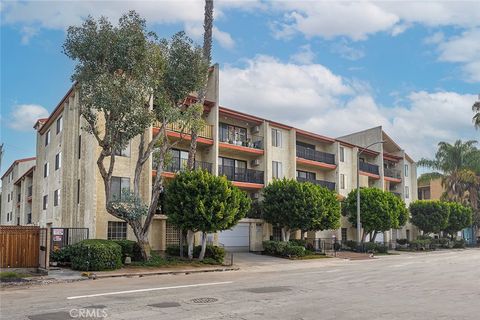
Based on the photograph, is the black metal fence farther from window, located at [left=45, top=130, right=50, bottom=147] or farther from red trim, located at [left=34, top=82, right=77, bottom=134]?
window, located at [left=45, top=130, right=50, bottom=147]

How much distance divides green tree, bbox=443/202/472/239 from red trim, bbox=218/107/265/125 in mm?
27214

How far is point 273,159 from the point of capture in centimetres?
4225

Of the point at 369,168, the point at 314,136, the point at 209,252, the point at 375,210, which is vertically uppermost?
the point at 314,136

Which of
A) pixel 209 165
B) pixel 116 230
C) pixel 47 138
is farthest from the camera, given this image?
pixel 47 138

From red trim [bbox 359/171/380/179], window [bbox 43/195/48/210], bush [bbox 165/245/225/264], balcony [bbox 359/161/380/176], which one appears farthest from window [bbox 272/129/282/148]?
window [bbox 43/195/48/210]

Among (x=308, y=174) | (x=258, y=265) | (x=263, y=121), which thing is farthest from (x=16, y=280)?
(x=308, y=174)

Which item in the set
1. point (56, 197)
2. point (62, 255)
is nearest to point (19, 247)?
point (62, 255)

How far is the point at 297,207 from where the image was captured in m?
36.3

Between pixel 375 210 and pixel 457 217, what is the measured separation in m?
17.7

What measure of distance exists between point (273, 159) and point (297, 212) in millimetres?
7489

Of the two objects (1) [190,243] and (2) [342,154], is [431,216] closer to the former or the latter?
(2) [342,154]

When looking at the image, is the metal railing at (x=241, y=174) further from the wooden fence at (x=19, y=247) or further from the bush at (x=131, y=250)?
the wooden fence at (x=19, y=247)

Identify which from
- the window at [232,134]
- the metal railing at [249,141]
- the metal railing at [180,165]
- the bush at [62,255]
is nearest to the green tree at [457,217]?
the metal railing at [249,141]

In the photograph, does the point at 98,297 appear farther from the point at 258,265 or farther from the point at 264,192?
the point at 264,192
